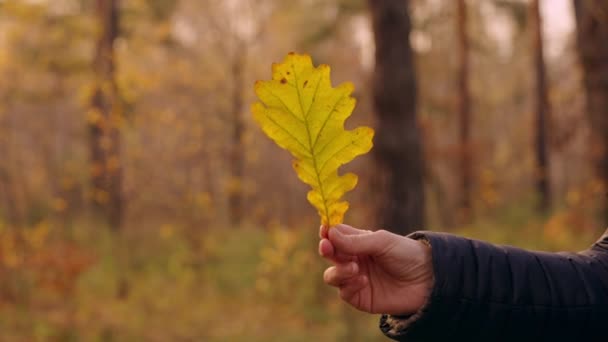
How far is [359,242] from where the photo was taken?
55.4 inches

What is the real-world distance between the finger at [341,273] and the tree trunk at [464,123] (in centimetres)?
1369

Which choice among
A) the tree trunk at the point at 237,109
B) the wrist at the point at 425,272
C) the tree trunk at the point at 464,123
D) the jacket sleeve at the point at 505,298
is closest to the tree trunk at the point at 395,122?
the jacket sleeve at the point at 505,298

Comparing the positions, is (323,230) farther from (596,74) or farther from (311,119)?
(596,74)

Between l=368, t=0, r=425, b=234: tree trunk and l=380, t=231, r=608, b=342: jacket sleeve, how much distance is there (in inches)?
145

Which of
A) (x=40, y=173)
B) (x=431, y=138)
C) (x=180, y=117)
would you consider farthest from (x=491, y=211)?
(x=40, y=173)

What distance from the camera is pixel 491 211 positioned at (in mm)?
14953

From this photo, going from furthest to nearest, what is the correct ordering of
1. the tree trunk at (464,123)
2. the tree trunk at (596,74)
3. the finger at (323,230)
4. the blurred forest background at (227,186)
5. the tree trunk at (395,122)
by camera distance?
the tree trunk at (464,123), the tree trunk at (596,74), the blurred forest background at (227,186), the tree trunk at (395,122), the finger at (323,230)

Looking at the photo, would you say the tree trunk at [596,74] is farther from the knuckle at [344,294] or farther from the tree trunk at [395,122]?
the knuckle at [344,294]

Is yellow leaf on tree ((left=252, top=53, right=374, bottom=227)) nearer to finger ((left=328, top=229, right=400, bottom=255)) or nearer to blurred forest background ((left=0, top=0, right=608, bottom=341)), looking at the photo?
finger ((left=328, top=229, right=400, bottom=255))

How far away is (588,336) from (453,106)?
15.2m

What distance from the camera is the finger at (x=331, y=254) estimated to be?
4.36 feet

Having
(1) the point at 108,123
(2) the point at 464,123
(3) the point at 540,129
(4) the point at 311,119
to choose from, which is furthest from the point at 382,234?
(3) the point at 540,129

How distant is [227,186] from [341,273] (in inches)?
430

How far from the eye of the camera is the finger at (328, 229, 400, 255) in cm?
135
